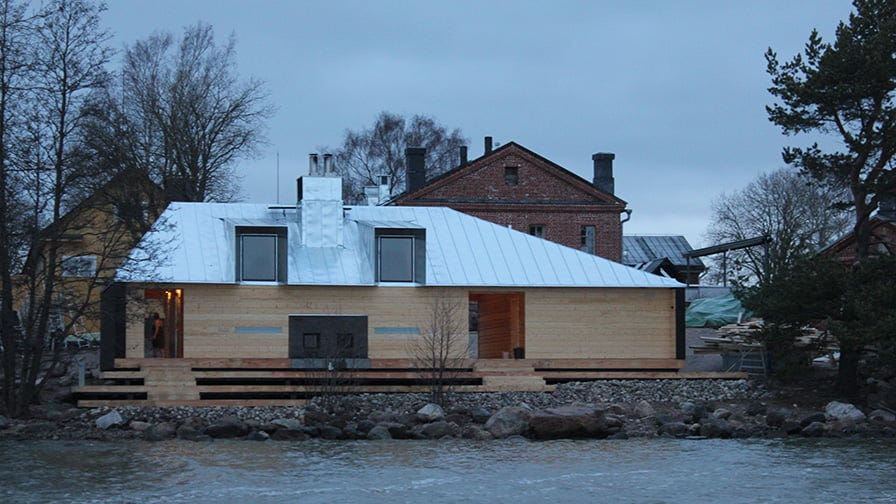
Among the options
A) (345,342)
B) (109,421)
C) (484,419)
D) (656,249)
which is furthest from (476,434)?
(656,249)

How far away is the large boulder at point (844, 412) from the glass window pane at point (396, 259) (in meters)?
10.3

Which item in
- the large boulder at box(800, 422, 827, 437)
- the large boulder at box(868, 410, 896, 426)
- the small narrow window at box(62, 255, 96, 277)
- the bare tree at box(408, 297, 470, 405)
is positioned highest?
the small narrow window at box(62, 255, 96, 277)

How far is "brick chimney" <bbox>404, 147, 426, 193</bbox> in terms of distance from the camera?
51.2 metres

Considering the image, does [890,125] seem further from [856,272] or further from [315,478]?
[315,478]

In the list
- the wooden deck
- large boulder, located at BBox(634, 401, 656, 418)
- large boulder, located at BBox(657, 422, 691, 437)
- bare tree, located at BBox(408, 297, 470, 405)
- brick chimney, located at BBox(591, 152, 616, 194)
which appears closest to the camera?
large boulder, located at BBox(657, 422, 691, 437)

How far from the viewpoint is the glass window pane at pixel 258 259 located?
31969 millimetres

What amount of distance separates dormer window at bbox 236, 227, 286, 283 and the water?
6762 mm

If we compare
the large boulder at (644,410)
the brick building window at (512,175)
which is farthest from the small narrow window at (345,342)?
the brick building window at (512,175)

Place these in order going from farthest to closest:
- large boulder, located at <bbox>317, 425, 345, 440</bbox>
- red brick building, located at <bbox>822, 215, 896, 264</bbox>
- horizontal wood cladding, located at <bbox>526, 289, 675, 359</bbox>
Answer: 1. red brick building, located at <bbox>822, 215, 896, 264</bbox>
2. horizontal wood cladding, located at <bbox>526, 289, 675, 359</bbox>
3. large boulder, located at <bbox>317, 425, 345, 440</bbox>

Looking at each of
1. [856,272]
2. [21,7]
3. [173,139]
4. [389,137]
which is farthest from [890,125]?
[389,137]

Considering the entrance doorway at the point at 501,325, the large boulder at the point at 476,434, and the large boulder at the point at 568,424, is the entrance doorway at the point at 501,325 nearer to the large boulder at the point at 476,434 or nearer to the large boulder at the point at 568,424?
the large boulder at the point at 568,424

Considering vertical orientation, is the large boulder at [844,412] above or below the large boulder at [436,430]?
above

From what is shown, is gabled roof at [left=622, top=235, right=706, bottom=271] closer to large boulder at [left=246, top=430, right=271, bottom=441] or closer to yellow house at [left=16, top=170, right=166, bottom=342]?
yellow house at [left=16, top=170, right=166, bottom=342]

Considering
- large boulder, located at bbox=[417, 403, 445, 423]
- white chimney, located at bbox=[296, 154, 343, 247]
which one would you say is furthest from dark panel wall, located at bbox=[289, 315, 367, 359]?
large boulder, located at bbox=[417, 403, 445, 423]
